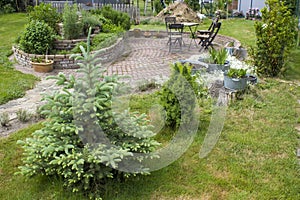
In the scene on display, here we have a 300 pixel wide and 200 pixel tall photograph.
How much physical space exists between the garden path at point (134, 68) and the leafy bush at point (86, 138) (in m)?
1.43

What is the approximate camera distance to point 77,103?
8.48 ft

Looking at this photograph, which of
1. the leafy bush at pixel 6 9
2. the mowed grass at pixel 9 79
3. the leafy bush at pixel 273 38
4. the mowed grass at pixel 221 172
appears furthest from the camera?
the leafy bush at pixel 6 9

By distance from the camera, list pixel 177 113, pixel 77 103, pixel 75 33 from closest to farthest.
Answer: pixel 77 103 → pixel 177 113 → pixel 75 33

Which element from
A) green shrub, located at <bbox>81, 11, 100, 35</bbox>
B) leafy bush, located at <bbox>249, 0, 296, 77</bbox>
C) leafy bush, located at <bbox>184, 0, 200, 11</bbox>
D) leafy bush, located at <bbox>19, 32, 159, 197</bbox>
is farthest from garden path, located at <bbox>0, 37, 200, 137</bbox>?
leafy bush, located at <bbox>184, 0, 200, 11</bbox>

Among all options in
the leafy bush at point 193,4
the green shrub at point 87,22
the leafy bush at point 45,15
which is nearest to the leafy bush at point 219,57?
the green shrub at point 87,22

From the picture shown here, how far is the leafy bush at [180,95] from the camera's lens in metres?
3.60

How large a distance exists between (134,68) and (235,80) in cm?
258

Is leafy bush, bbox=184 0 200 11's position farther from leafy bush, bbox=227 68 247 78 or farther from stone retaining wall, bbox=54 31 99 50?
leafy bush, bbox=227 68 247 78

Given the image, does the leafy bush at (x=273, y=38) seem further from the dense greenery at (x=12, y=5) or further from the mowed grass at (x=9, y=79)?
the dense greenery at (x=12, y=5)

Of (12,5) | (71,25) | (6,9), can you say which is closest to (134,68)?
(71,25)

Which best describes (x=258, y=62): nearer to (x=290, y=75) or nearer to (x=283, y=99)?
(x=290, y=75)

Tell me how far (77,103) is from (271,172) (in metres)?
1.96

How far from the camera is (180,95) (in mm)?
3605

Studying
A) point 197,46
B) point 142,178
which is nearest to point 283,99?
point 142,178
